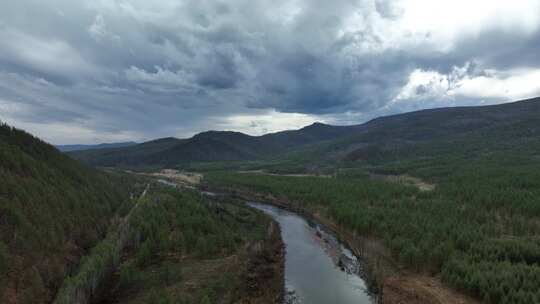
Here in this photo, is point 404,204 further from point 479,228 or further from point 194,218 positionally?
point 194,218

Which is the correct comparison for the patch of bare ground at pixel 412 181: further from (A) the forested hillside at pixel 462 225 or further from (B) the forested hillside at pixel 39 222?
(B) the forested hillside at pixel 39 222

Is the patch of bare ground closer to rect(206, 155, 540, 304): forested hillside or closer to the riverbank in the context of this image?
rect(206, 155, 540, 304): forested hillside

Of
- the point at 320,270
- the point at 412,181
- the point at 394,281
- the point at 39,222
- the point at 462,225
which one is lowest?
the point at 412,181

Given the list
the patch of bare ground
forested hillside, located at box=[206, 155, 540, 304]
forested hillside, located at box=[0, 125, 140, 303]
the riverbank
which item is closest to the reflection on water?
the riverbank

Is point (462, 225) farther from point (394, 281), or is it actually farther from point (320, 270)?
point (320, 270)

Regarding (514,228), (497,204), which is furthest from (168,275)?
(497,204)

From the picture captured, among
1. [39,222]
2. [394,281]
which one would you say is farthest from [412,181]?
[39,222]
